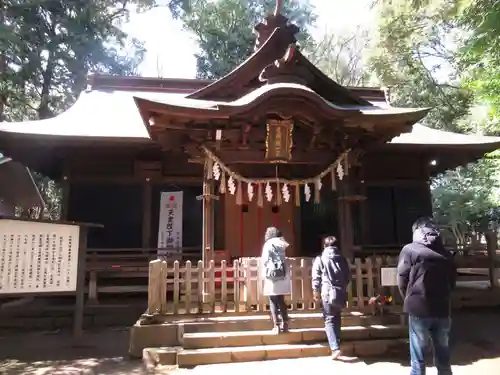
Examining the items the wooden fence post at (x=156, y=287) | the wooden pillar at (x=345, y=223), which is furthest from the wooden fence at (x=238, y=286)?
the wooden pillar at (x=345, y=223)

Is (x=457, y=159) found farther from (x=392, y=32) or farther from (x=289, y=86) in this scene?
(x=392, y=32)

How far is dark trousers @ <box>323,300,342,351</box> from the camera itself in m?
6.00

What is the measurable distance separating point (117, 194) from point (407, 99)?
1659cm

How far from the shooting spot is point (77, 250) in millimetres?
6996

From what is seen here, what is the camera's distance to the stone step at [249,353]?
19.4ft

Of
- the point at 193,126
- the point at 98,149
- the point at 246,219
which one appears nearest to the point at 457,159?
the point at 246,219

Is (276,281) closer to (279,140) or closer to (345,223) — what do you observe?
(345,223)

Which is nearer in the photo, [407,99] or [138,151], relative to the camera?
[138,151]

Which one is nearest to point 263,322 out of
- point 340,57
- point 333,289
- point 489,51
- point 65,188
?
point 333,289

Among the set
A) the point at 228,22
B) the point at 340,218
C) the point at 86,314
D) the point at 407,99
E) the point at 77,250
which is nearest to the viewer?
the point at 77,250

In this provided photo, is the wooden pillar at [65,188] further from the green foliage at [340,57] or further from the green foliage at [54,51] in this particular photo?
the green foliage at [340,57]

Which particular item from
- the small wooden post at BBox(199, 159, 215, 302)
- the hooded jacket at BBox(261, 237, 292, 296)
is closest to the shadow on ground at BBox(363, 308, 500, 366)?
the hooded jacket at BBox(261, 237, 292, 296)

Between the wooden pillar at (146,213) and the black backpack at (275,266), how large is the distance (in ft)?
15.6

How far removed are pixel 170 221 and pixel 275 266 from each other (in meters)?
4.70
